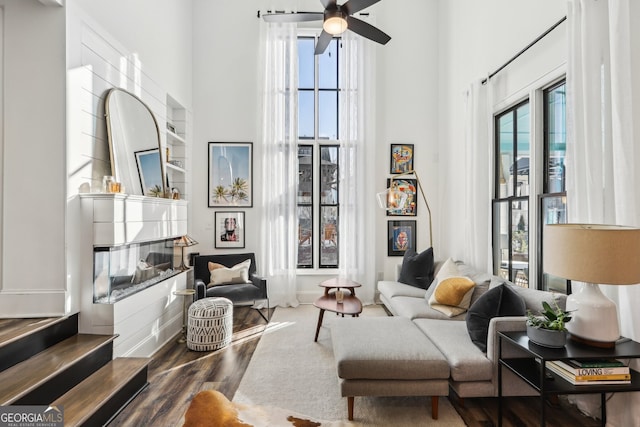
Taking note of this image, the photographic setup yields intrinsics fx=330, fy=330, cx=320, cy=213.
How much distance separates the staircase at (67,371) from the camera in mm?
1895

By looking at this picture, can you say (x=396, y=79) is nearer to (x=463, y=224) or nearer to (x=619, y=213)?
(x=463, y=224)

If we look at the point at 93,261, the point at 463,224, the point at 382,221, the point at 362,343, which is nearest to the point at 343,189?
the point at 382,221

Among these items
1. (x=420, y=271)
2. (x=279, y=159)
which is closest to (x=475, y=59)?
(x=420, y=271)

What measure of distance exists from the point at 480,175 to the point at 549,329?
2.32 m

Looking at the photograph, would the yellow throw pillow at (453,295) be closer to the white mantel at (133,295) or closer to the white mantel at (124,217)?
the white mantel at (133,295)

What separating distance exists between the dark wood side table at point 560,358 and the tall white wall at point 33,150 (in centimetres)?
314

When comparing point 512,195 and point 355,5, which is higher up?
point 355,5

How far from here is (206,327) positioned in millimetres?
3262

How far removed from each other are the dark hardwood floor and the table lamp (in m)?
0.71

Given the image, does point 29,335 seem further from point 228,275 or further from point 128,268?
point 228,275

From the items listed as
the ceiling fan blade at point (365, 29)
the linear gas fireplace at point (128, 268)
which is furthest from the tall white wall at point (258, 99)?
the ceiling fan blade at point (365, 29)

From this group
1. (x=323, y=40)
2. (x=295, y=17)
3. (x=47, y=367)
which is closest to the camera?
(x=47, y=367)

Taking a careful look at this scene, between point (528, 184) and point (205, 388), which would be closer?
point (205, 388)

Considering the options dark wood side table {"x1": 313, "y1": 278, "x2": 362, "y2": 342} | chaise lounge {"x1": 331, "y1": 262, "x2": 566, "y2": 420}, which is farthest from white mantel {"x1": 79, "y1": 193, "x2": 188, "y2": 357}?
chaise lounge {"x1": 331, "y1": 262, "x2": 566, "y2": 420}
